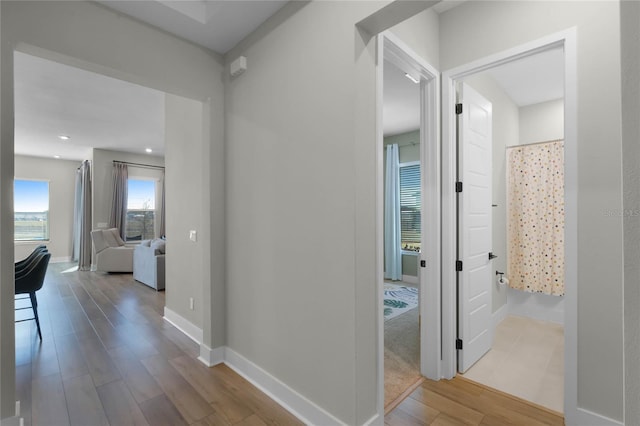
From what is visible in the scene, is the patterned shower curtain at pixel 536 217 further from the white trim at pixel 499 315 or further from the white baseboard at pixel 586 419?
the white baseboard at pixel 586 419

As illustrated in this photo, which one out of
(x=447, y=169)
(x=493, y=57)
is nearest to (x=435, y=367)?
(x=447, y=169)

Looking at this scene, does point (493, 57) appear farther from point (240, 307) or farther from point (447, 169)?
point (240, 307)

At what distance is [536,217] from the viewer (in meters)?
3.68

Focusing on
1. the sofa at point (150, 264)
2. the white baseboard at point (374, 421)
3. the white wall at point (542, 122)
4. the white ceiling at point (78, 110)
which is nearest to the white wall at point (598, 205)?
the white baseboard at point (374, 421)

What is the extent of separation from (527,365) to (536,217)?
193 cm

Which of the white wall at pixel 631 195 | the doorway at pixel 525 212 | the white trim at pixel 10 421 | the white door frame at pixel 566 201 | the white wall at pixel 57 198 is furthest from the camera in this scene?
the white wall at pixel 57 198

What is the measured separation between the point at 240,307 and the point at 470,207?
2134 millimetres

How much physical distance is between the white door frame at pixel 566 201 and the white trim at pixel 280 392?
116cm

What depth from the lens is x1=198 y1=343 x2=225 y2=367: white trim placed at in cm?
256

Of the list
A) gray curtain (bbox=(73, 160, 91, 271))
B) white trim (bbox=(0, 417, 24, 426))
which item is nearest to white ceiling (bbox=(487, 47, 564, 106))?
white trim (bbox=(0, 417, 24, 426))

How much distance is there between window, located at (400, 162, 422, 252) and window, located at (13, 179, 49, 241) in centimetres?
937

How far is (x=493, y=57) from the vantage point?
7.12 feet

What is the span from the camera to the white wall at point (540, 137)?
3607 millimetres

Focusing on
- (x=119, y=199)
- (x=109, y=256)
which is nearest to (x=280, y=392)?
(x=109, y=256)
